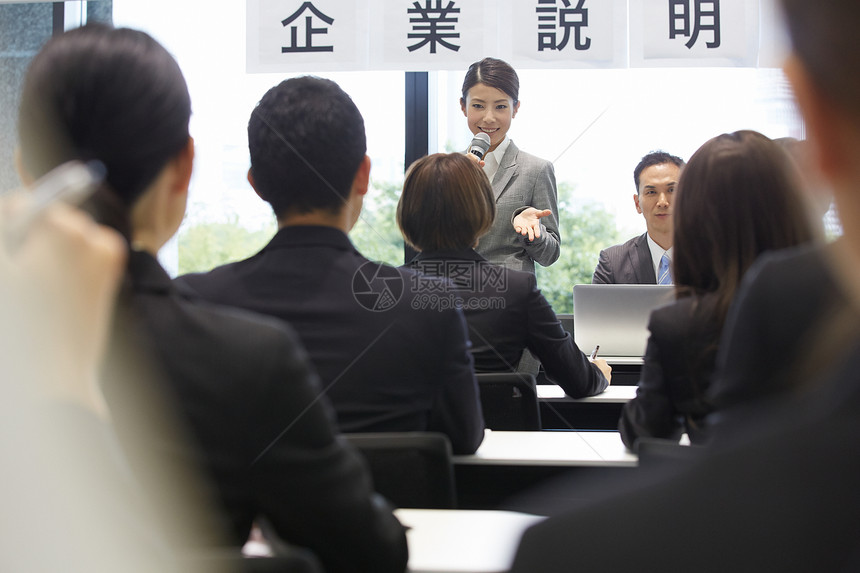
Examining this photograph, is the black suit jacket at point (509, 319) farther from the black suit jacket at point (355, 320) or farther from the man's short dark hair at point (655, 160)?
the man's short dark hair at point (655, 160)

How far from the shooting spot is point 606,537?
217 mm

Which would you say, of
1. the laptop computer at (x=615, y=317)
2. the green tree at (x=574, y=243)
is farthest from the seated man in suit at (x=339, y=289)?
the green tree at (x=574, y=243)

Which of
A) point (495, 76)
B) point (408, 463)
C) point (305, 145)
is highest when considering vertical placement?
point (495, 76)

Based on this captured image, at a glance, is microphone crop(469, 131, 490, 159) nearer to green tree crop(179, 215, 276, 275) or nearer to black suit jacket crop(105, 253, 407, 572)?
green tree crop(179, 215, 276, 275)

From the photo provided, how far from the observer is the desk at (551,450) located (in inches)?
52.6

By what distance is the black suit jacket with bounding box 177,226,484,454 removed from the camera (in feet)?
3.98

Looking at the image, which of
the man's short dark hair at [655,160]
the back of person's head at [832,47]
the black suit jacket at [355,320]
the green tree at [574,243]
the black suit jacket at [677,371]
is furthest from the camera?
the green tree at [574,243]

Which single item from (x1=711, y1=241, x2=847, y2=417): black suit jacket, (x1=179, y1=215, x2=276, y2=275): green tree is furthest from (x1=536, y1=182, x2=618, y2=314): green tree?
(x1=711, y1=241, x2=847, y2=417): black suit jacket

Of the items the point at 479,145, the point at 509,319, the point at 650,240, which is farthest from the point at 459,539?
the point at 650,240

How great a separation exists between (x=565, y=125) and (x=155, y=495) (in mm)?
3643

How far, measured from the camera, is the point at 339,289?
124 centimetres

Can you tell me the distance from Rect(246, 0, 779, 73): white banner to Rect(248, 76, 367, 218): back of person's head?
2.19m

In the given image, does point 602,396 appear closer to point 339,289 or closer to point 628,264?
point 339,289

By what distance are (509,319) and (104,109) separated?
1.40 meters
